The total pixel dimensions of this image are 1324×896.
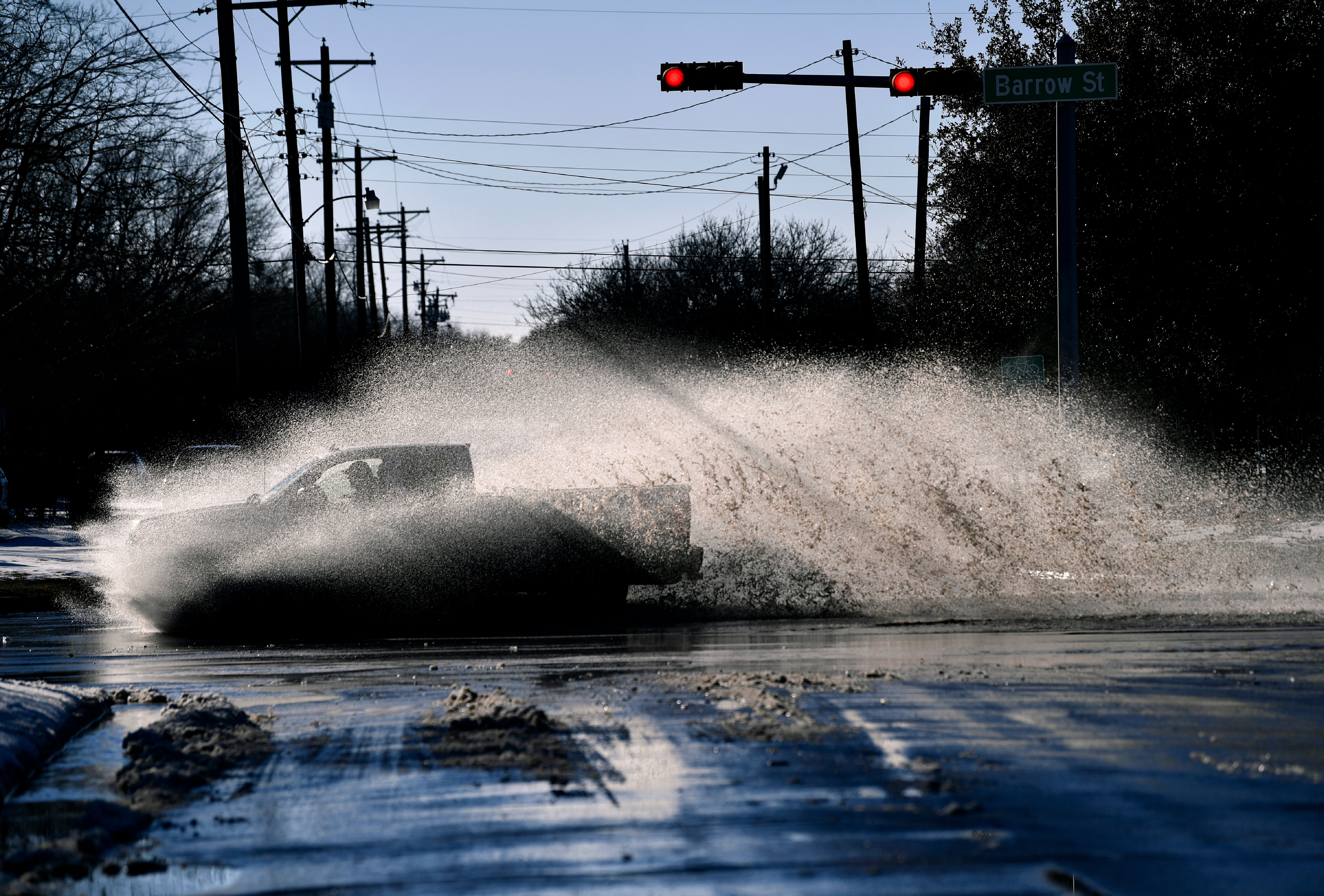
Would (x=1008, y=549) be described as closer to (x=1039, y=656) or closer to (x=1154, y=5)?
(x=1039, y=656)

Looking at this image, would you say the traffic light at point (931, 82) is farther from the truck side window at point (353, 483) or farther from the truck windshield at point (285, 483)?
the truck windshield at point (285, 483)

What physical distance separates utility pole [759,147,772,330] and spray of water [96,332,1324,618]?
679 inches

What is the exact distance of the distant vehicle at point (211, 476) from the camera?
2253cm

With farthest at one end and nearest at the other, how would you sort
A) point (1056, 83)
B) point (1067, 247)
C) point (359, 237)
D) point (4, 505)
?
point (359, 237)
point (4, 505)
point (1067, 247)
point (1056, 83)

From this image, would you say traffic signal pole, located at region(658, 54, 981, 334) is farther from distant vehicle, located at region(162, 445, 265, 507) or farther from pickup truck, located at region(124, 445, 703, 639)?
distant vehicle, located at region(162, 445, 265, 507)

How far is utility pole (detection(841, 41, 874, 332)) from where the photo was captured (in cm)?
2836

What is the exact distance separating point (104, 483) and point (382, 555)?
1874cm

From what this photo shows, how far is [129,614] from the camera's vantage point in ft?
41.8

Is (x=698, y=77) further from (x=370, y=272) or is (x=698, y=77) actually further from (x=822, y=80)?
(x=370, y=272)

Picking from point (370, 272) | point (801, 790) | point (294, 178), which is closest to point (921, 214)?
point (294, 178)

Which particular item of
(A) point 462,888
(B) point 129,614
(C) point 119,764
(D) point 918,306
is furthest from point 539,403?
(A) point 462,888

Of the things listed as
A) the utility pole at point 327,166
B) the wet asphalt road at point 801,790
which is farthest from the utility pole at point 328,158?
the wet asphalt road at point 801,790

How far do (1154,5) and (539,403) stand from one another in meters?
12.1

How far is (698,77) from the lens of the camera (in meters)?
14.3
